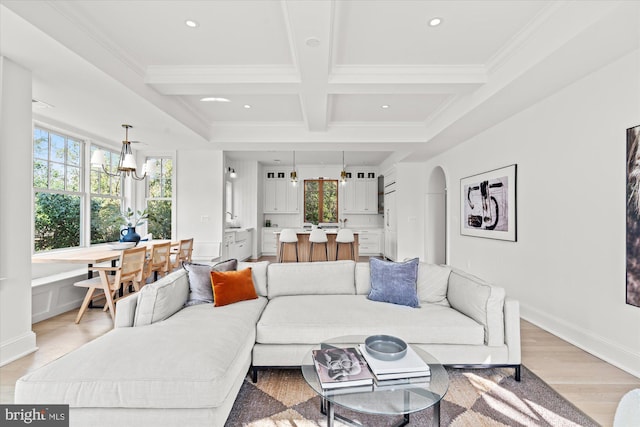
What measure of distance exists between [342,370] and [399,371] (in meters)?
0.29

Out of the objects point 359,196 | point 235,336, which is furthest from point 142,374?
point 359,196

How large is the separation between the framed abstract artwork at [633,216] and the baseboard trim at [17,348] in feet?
16.9

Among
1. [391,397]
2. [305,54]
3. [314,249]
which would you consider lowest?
[391,397]

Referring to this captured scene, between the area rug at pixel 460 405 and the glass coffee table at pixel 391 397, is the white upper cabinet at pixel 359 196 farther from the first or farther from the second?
the glass coffee table at pixel 391 397

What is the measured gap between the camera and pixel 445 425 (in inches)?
70.2

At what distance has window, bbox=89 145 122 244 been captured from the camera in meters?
5.05

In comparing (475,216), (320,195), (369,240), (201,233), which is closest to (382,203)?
(369,240)

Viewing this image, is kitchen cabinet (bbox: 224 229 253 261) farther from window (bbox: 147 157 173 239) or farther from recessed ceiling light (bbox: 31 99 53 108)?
recessed ceiling light (bbox: 31 99 53 108)

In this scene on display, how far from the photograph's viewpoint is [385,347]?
176cm

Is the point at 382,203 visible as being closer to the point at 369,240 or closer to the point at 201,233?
the point at 369,240

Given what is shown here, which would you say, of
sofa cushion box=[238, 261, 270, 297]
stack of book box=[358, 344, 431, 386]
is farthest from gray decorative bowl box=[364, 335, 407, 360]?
sofa cushion box=[238, 261, 270, 297]

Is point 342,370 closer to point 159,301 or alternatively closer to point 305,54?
point 159,301

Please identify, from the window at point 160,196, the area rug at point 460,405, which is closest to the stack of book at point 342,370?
the area rug at point 460,405

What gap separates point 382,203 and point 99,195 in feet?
21.9
